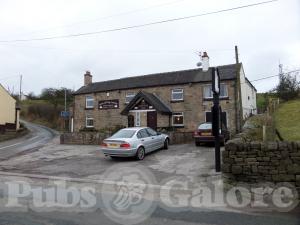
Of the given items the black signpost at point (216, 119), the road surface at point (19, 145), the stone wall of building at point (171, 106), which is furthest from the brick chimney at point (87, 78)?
the black signpost at point (216, 119)

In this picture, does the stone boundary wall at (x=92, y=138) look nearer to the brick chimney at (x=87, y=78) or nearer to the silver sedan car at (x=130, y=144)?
the silver sedan car at (x=130, y=144)

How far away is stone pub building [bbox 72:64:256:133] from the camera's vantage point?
26.3 metres

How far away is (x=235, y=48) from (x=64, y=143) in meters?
15.2

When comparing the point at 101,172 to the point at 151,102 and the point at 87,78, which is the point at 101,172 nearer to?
the point at 151,102

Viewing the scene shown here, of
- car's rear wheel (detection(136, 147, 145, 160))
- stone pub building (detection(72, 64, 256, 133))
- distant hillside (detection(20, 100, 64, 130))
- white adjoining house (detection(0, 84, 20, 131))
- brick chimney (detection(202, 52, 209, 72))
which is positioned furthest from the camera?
distant hillside (detection(20, 100, 64, 130))

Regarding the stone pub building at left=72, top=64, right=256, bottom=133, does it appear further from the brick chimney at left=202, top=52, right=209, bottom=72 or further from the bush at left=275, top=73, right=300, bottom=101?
the bush at left=275, top=73, right=300, bottom=101

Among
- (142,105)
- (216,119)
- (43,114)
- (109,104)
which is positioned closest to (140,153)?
(216,119)

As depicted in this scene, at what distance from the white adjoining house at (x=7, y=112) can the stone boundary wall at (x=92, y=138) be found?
48.4ft

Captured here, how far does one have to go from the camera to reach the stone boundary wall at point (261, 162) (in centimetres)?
823

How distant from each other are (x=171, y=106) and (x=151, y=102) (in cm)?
251

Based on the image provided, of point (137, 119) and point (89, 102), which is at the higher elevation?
point (89, 102)

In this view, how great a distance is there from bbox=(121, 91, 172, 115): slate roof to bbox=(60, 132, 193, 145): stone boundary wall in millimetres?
4227

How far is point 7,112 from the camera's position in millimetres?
37250

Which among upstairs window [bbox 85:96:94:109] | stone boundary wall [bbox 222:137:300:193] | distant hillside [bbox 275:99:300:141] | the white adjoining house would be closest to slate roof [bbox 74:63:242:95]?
upstairs window [bbox 85:96:94:109]
